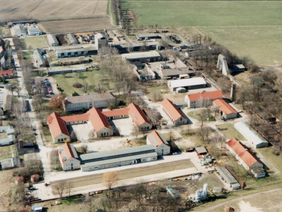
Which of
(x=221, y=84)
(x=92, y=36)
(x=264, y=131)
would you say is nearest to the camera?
(x=264, y=131)

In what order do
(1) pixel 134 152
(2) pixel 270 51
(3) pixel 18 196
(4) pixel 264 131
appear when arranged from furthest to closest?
1. (2) pixel 270 51
2. (4) pixel 264 131
3. (1) pixel 134 152
4. (3) pixel 18 196

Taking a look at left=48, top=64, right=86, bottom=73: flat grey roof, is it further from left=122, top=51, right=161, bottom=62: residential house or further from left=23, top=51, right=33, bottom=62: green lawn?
left=122, top=51, right=161, bottom=62: residential house

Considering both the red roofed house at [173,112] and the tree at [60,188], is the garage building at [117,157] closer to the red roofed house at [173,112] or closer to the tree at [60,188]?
the tree at [60,188]

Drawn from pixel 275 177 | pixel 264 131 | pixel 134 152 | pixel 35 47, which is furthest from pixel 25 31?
pixel 275 177

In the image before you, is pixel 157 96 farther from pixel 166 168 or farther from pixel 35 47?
pixel 35 47

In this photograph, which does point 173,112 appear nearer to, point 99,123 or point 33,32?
point 99,123

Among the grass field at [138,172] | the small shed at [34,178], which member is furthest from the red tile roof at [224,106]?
the small shed at [34,178]

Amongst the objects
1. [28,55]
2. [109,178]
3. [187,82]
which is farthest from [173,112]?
[28,55]
